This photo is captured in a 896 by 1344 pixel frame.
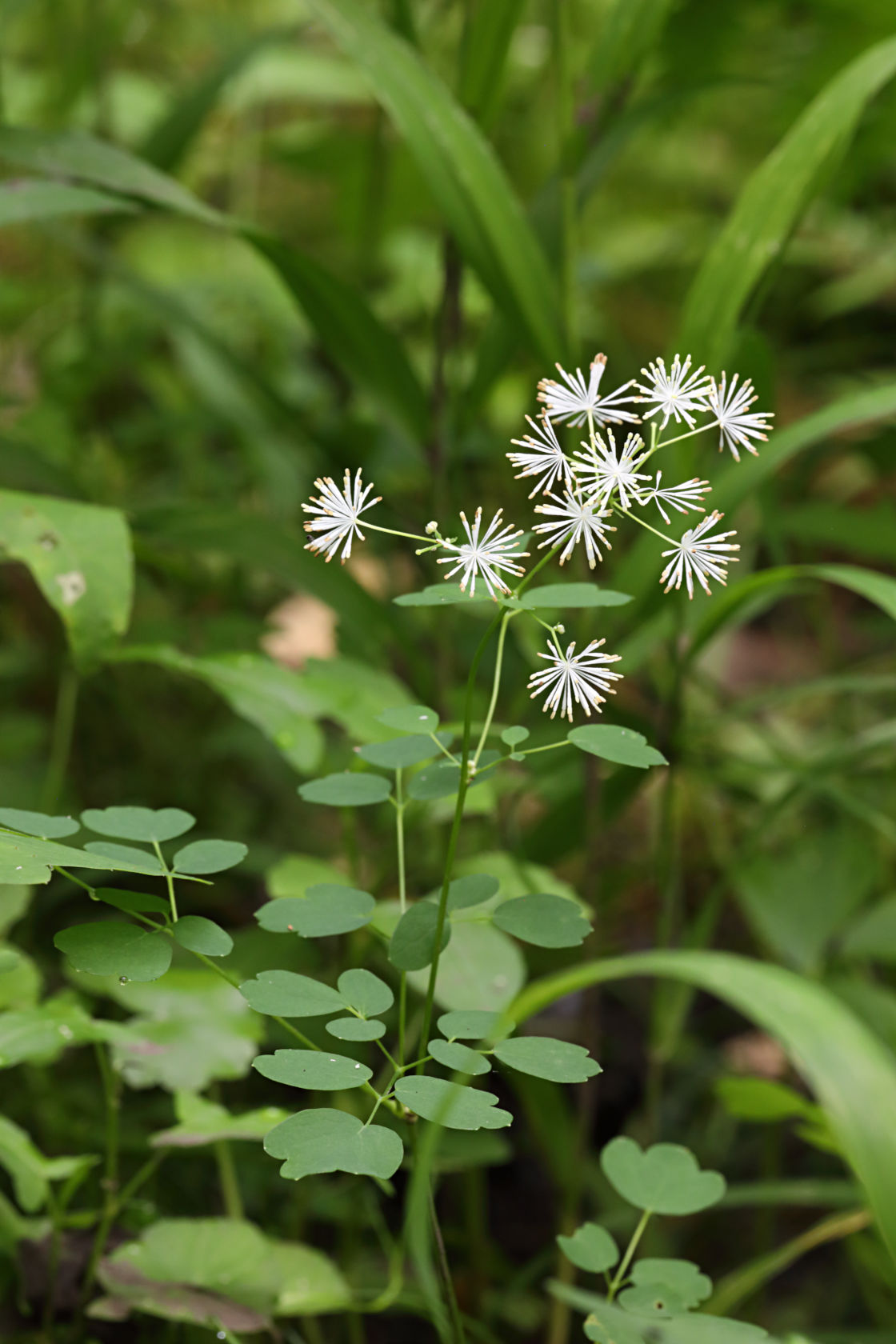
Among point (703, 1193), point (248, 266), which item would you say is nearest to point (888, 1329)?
point (703, 1193)

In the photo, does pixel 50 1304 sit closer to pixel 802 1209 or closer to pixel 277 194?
pixel 802 1209

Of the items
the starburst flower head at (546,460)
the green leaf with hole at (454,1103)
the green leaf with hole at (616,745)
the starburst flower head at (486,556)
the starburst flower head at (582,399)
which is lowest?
the green leaf with hole at (454,1103)

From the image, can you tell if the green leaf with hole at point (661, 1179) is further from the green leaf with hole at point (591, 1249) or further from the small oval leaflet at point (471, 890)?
the small oval leaflet at point (471, 890)

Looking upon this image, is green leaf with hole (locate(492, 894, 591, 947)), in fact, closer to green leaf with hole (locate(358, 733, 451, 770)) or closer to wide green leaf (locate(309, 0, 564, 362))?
green leaf with hole (locate(358, 733, 451, 770))

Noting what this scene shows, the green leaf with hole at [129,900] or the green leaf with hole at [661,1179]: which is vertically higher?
the green leaf with hole at [129,900]

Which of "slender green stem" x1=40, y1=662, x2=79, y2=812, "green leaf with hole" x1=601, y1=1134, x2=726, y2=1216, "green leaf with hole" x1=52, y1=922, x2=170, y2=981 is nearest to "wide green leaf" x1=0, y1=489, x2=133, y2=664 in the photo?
"slender green stem" x1=40, y1=662, x2=79, y2=812

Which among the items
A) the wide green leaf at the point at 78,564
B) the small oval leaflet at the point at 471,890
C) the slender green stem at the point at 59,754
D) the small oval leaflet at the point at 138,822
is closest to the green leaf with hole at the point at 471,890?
the small oval leaflet at the point at 471,890

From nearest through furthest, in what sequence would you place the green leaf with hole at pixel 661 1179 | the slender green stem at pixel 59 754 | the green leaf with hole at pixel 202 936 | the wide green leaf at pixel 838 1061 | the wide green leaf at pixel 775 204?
the wide green leaf at pixel 838 1061 → the green leaf with hole at pixel 202 936 → the green leaf with hole at pixel 661 1179 → the wide green leaf at pixel 775 204 → the slender green stem at pixel 59 754

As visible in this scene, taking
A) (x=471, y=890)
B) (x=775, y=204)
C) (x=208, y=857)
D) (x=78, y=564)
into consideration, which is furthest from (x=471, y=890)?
(x=775, y=204)
